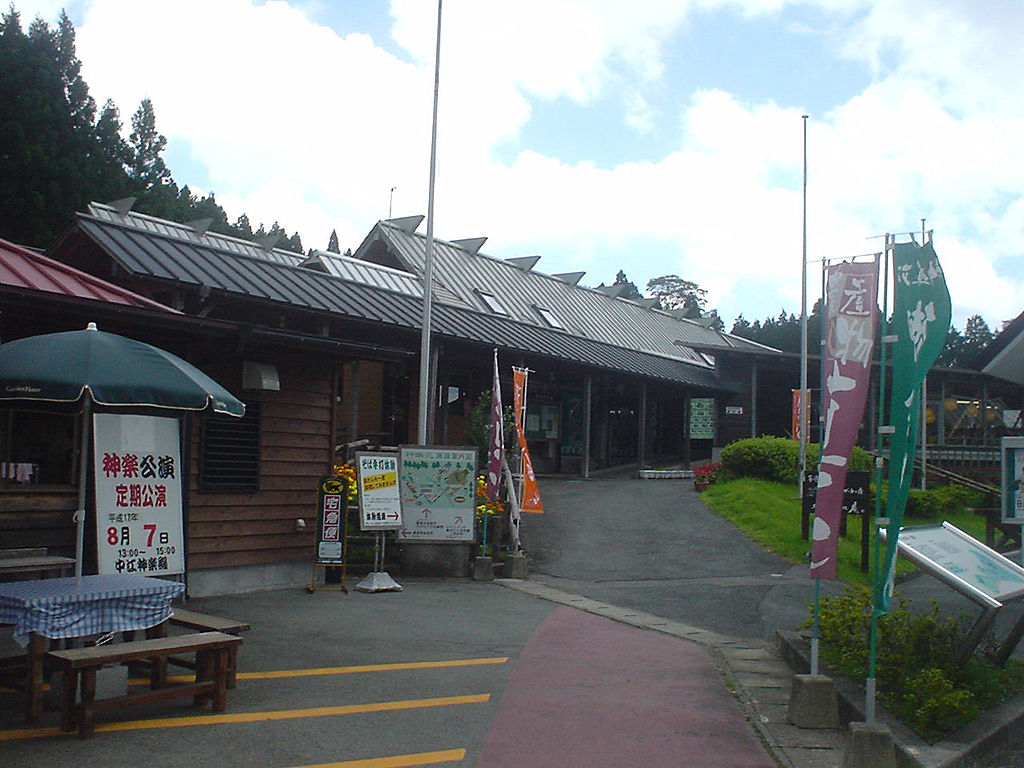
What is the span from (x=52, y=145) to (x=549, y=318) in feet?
58.3

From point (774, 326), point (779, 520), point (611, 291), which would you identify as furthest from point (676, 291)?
point (779, 520)

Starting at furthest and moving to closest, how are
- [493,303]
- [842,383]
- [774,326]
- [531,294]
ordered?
[774,326], [531,294], [493,303], [842,383]

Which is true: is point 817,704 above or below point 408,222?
below

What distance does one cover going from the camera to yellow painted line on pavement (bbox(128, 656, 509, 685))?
301 inches

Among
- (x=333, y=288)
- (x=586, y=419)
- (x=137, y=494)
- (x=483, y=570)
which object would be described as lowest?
(x=483, y=570)

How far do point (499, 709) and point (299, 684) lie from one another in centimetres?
162

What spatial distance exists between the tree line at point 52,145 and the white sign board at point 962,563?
27997mm

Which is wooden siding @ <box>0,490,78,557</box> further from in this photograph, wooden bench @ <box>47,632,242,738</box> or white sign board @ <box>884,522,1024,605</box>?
white sign board @ <box>884,522,1024,605</box>

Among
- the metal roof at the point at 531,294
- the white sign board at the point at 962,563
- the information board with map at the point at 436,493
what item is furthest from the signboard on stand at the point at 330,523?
the metal roof at the point at 531,294

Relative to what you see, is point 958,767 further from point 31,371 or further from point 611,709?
point 31,371

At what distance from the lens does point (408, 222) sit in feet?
96.5

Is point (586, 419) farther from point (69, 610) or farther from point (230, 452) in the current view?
point (69, 610)

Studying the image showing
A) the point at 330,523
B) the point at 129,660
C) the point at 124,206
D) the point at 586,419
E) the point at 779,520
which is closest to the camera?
the point at 129,660

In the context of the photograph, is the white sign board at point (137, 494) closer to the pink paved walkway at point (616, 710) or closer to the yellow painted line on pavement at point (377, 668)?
the yellow painted line on pavement at point (377, 668)
